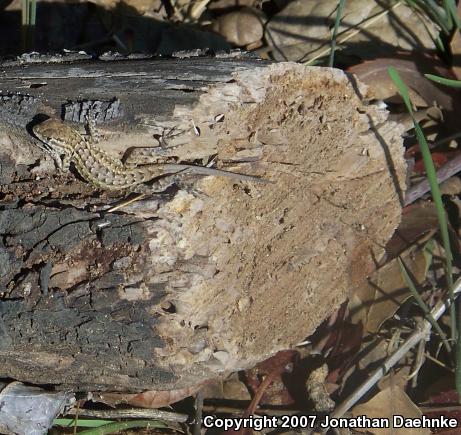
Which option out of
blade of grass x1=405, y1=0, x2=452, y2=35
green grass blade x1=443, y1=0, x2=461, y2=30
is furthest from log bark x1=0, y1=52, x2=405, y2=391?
blade of grass x1=405, y1=0, x2=452, y2=35

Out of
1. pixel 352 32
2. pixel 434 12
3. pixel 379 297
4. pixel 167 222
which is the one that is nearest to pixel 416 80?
pixel 434 12

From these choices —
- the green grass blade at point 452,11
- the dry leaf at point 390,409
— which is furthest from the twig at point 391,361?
the green grass blade at point 452,11

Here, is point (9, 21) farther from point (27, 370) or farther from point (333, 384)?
point (333, 384)

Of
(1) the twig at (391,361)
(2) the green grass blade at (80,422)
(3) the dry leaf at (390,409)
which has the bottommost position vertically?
Result: (2) the green grass blade at (80,422)

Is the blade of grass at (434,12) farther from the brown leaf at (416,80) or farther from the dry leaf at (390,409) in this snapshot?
the dry leaf at (390,409)

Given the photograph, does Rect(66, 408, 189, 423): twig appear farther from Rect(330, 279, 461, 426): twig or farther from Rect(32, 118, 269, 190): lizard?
Rect(32, 118, 269, 190): lizard

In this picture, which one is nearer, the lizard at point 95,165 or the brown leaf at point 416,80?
the lizard at point 95,165

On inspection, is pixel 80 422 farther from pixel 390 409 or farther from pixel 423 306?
pixel 423 306

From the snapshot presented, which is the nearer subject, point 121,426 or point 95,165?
point 95,165
